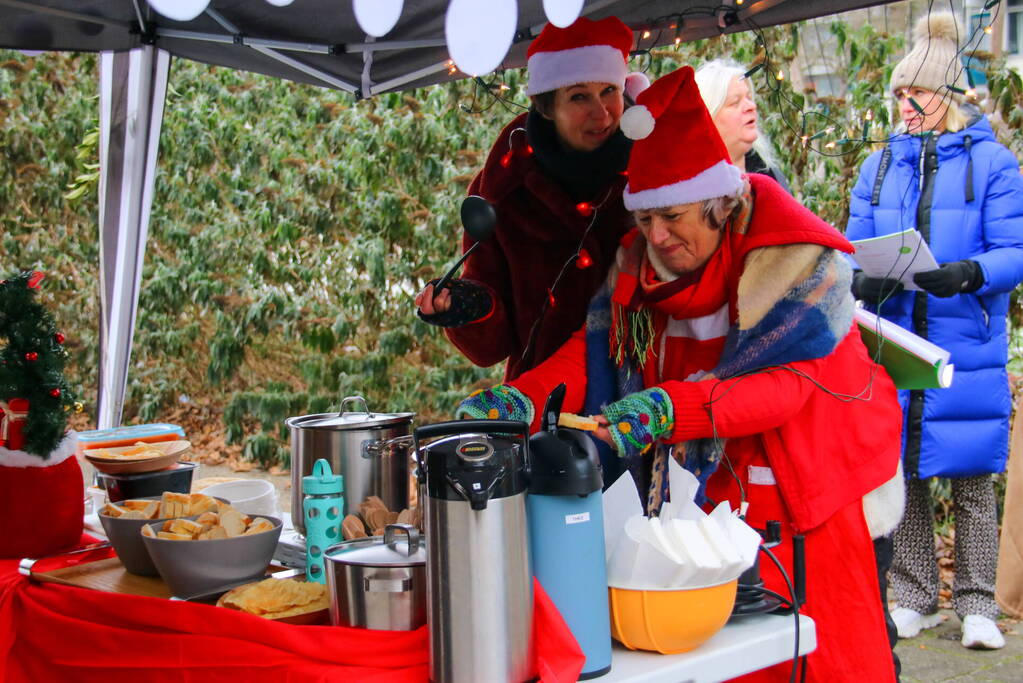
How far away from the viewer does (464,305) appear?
2.15 metres

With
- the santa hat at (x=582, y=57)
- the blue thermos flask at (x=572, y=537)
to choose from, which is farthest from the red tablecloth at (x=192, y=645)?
the santa hat at (x=582, y=57)

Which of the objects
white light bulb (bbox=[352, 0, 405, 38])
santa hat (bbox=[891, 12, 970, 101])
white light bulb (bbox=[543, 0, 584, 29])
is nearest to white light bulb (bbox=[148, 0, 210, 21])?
white light bulb (bbox=[352, 0, 405, 38])

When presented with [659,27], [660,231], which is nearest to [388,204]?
[659,27]

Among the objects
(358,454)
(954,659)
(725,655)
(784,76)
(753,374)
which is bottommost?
(954,659)

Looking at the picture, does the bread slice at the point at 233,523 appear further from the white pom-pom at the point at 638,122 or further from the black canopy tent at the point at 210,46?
the black canopy tent at the point at 210,46

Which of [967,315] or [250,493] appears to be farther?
[967,315]

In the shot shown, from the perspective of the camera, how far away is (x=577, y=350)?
6.42ft

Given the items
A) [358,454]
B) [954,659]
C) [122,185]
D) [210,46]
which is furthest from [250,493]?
[954,659]

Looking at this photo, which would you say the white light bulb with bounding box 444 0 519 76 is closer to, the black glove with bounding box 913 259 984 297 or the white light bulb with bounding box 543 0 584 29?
the white light bulb with bounding box 543 0 584 29

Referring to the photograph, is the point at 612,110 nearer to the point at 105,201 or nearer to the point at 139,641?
the point at 139,641

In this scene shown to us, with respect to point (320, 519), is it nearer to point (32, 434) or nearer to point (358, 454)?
point (358, 454)

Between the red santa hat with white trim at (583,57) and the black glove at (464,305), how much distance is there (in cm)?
45

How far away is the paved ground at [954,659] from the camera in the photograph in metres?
2.92

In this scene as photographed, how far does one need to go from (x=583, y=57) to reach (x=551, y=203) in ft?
1.04
